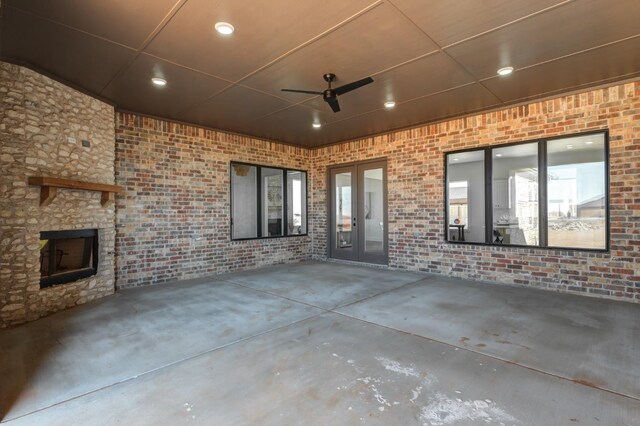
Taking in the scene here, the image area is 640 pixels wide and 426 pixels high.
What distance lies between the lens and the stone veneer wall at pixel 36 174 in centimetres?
382

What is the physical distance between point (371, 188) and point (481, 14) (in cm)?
A: 492

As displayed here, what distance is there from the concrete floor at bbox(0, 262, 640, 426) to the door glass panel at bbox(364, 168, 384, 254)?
2.90 metres

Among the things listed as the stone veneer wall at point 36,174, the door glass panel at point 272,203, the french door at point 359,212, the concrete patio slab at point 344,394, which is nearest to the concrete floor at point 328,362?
the concrete patio slab at point 344,394

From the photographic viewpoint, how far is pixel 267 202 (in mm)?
7938

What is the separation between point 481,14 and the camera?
10.0 ft

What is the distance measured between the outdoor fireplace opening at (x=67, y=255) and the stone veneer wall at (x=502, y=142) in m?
5.52

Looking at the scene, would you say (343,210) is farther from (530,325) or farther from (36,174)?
(36,174)

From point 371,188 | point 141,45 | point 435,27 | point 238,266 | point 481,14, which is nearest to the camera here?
point 481,14

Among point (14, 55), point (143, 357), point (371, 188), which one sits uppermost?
point (14, 55)

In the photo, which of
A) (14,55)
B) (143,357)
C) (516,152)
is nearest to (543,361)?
(143,357)

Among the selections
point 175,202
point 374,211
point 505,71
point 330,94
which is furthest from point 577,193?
point 175,202

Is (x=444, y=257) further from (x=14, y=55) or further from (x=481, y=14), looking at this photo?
(x=14, y=55)

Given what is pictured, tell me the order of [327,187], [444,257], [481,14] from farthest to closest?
[327,187] → [444,257] → [481,14]

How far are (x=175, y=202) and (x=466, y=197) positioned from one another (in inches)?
238
